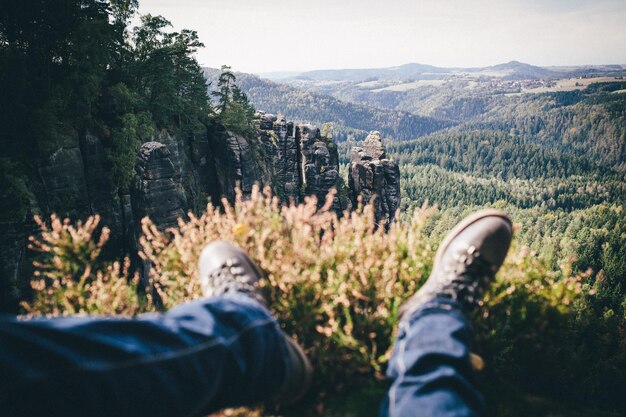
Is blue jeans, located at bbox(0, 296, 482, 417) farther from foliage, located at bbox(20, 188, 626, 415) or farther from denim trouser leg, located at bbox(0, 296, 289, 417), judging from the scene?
foliage, located at bbox(20, 188, 626, 415)

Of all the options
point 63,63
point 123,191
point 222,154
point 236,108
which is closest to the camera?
point 63,63

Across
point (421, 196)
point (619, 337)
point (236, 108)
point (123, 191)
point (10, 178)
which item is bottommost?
point (421, 196)

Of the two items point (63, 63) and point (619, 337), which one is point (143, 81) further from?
point (619, 337)

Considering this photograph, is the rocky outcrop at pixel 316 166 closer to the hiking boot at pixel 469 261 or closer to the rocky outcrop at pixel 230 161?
the rocky outcrop at pixel 230 161

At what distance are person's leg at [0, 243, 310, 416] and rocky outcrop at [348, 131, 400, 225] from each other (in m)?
43.3

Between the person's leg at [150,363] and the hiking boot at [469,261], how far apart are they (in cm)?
139

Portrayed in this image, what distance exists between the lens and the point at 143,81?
28312mm

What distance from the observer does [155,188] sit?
73.9ft

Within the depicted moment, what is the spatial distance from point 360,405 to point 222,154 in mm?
34903

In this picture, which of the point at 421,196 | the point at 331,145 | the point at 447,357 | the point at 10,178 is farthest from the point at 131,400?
the point at 421,196

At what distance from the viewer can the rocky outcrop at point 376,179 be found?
46.5 metres

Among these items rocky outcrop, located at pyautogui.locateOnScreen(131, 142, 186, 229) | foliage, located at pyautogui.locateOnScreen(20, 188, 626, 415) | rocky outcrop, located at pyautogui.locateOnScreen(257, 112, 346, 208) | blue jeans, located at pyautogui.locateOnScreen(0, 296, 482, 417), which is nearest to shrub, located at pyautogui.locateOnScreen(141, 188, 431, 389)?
foliage, located at pyautogui.locateOnScreen(20, 188, 626, 415)

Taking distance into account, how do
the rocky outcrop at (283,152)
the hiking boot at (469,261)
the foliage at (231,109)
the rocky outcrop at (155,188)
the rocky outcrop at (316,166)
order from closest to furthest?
the hiking boot at (469,261), the rocky outcrop at (155,188), the foliage at (231,109), the rocky outcrop at (283,152), the rocky outcrop at (316,166)

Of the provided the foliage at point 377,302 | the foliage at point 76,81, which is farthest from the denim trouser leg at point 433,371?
the foliage at point 76,81
